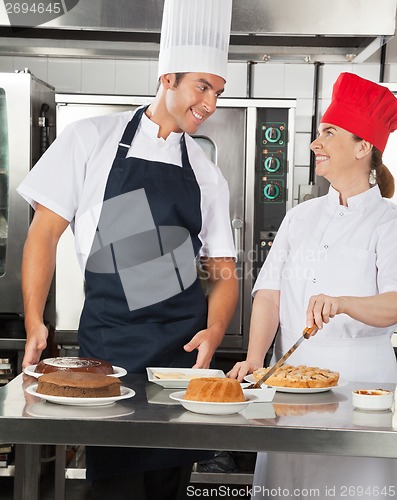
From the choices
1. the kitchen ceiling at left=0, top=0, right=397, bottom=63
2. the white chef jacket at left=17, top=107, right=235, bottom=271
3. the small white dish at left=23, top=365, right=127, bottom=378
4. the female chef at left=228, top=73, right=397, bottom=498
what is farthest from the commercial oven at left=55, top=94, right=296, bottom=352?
the small white dish at left=23, top=365, right=127, bottom=378

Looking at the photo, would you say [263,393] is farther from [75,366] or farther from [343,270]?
[343,270]

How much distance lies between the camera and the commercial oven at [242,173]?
3.39 meters

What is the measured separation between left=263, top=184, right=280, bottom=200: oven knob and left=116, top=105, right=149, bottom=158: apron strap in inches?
51.1

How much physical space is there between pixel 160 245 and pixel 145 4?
53.0 inches

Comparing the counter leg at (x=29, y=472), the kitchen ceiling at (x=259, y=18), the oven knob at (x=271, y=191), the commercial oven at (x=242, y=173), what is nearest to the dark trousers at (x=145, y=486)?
the counter leg at (x=29, y=472)

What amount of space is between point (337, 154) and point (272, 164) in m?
1.17

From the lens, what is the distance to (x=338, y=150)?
2264 mm

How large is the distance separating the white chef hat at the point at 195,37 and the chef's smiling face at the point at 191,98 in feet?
0.09

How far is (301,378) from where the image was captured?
1668mm

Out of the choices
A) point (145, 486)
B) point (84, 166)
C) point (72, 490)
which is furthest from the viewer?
point (72, 490)

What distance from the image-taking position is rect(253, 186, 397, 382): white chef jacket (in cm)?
212

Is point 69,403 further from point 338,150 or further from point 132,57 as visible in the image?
point 132,57

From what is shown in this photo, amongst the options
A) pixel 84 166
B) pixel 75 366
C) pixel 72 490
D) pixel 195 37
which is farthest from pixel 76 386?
pixel 72 490

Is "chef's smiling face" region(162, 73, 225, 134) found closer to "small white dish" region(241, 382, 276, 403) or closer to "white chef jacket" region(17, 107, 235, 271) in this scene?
"white chef jacket" region(17, 107, 235, 271)
